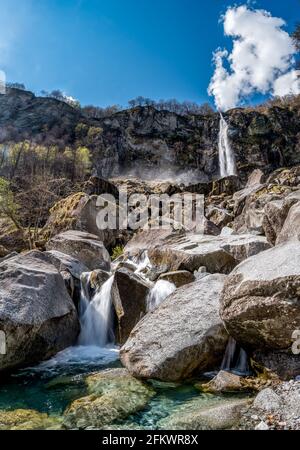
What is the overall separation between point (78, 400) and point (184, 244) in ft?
29.3

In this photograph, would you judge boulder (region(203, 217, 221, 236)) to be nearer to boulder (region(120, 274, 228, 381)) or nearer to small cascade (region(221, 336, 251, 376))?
boulder (region(120, 274, 228, 381))

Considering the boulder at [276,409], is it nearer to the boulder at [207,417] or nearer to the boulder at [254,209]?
the boulder at [207,417]

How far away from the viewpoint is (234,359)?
795cm

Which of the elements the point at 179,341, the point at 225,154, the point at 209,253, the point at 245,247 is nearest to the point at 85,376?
the point at 179,341

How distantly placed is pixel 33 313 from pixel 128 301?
119 inches

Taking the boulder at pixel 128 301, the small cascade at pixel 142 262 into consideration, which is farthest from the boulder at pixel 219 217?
the boulder at pixel 128 301

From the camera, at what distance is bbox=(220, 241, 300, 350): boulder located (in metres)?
6.40

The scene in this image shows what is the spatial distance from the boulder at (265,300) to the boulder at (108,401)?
92.1 inches

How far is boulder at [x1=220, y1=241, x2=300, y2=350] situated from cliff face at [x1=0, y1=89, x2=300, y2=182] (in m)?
80.2

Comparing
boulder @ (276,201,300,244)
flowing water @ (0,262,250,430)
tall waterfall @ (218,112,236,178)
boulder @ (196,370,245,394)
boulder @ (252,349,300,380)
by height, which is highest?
tall waterfall @ (218,112,236,178)

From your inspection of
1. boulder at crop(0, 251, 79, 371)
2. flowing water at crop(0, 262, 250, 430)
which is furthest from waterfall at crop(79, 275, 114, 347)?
boulder at crop(0, 251, 79, 371)

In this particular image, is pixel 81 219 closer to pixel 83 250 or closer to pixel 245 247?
pixel 83 250

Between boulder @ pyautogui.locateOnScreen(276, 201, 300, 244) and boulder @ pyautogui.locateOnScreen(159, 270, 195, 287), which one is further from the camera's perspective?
boulder @ pyautogui.locateOnScreen(159, 270, 195, 287)
